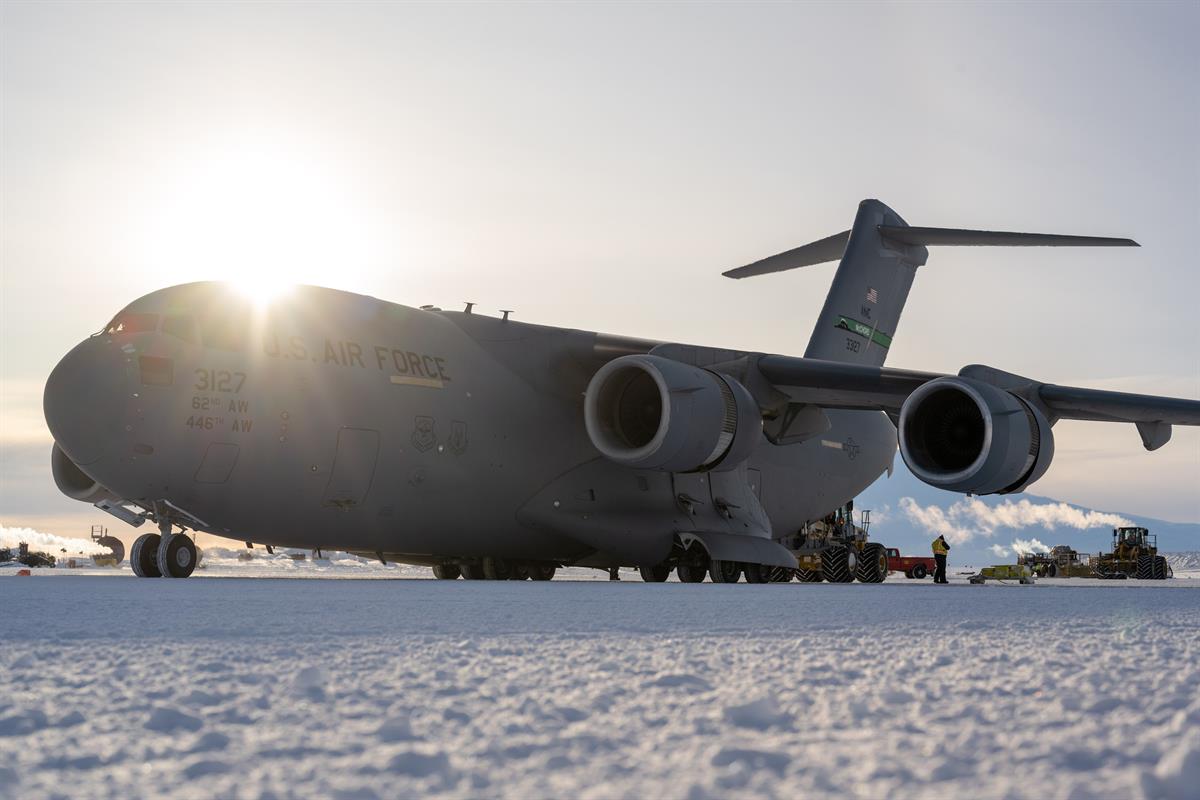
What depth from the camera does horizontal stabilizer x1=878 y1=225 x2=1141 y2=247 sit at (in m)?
15.6

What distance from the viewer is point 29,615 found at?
5062 millimetres

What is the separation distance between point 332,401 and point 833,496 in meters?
8.04

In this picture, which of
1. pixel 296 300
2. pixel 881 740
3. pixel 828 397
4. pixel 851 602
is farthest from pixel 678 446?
pixel 881 740

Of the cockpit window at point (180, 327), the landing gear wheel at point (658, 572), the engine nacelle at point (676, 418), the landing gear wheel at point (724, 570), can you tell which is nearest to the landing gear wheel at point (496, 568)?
the landing gear wheel at point (658, 572)

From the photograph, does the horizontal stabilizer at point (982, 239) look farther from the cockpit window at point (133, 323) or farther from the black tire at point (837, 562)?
the cockpit window at point (133, 323)

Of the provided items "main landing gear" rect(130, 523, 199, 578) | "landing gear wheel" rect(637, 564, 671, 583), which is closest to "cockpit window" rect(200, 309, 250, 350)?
"main landing gear" rect(130, 523, 199, 578)

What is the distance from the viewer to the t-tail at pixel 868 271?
16.5 m

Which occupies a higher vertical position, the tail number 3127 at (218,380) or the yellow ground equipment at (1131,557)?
the tail number 3127 at (218,380)

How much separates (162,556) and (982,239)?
11.5m

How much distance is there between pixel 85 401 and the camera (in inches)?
369

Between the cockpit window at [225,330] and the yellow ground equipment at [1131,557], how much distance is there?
103ft

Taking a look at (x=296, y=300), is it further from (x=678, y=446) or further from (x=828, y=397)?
(x=828, y=397)

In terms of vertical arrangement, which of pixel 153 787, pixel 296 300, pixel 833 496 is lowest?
pixel 153 787

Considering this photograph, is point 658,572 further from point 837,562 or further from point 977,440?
point 837,562
